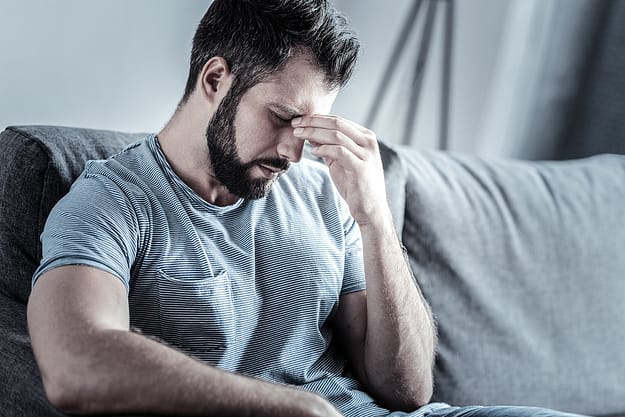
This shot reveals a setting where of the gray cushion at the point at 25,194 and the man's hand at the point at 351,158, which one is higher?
the man's hand at the point at 351,158

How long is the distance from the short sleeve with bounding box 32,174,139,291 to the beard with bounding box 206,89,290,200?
19cm

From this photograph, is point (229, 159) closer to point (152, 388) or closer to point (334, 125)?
point (334, 125)

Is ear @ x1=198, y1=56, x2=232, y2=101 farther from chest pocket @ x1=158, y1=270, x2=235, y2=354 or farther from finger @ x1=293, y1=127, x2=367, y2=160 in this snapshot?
chest pocket @ x1=158, y1=270, x2=235, y2=354

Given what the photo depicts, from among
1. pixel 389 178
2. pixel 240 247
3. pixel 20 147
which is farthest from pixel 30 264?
pixel 389 178

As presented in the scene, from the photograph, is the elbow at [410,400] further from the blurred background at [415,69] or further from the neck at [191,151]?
the blurred background at [415,69]

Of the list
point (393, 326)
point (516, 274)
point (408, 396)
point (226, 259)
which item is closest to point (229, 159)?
point (226, 259)

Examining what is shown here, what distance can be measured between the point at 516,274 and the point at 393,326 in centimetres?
50

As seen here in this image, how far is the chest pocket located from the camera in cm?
134

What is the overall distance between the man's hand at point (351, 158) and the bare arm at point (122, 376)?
0.46m

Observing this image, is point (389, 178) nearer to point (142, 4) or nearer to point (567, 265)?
point (567, 265)

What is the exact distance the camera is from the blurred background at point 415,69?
187cm

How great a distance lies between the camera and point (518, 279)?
1.89 metres

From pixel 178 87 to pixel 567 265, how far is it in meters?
1.03

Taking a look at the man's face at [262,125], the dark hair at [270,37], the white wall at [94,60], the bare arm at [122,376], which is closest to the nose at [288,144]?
the man's face at [262,125]
